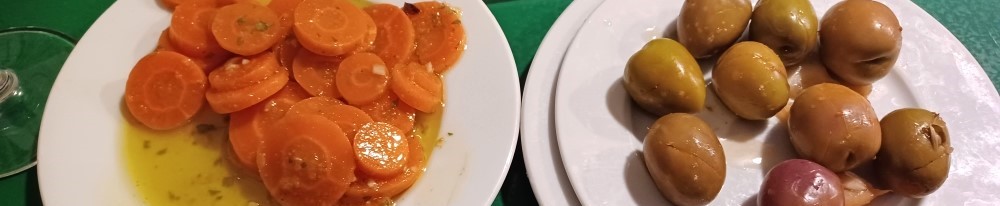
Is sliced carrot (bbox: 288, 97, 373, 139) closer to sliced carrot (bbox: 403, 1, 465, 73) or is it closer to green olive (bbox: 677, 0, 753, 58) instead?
sliced carrot (bbox: 403, 1, 465, 73)

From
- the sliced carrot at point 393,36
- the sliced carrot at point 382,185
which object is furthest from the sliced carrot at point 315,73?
the sliced carrot at point 382,185

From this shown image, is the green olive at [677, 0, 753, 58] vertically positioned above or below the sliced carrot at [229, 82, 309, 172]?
above

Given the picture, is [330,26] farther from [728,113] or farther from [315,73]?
[728,113]

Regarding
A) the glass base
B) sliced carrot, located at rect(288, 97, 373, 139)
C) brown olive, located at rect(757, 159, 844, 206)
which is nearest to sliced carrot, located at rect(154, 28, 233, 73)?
sliced carrot, located at rect(288, 97, 373, 139)

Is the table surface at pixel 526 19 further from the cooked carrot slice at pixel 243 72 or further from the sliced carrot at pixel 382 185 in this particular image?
the cooked carrot slice at pixel 243 72

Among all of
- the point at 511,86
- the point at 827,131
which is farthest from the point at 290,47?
the point at 827,131

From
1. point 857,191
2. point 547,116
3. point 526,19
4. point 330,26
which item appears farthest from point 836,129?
point 330,26
